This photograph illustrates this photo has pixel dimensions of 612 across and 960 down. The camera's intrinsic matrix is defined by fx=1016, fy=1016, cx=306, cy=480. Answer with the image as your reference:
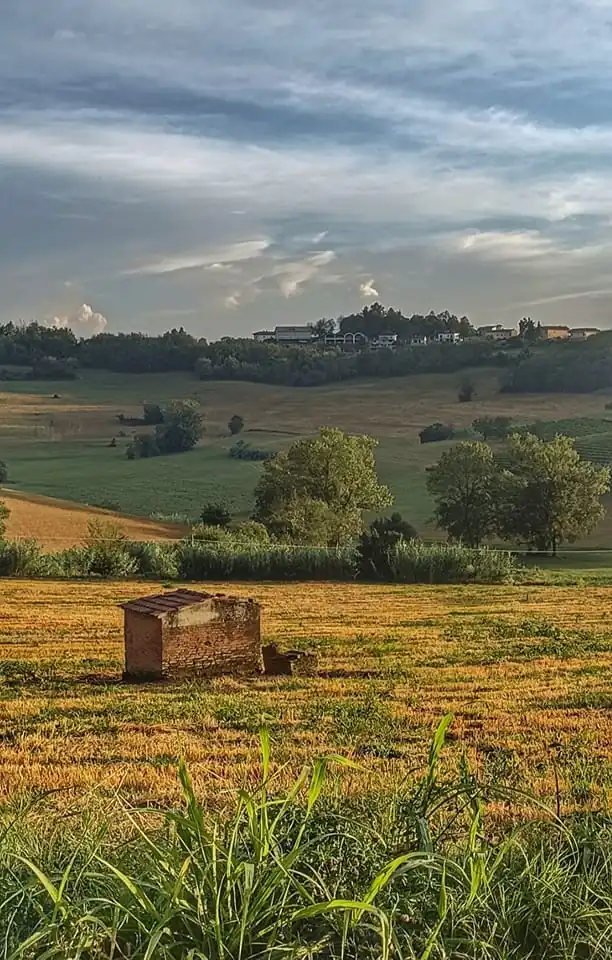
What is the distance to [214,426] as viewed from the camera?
4316 inches

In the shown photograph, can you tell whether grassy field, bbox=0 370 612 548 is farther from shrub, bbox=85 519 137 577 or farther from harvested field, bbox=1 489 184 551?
shrub, bbox=85 519 137 577

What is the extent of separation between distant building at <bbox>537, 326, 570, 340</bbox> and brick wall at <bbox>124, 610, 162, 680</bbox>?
142719 millimetres

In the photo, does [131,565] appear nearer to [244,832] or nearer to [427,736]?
[427,736]

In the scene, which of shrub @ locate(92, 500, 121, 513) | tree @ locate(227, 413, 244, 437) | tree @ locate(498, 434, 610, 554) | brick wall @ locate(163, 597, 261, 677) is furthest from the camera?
tree @ locate(227, 413, 244, 437)

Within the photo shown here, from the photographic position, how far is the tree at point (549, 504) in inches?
2510

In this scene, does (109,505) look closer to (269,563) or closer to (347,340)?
(269,563)

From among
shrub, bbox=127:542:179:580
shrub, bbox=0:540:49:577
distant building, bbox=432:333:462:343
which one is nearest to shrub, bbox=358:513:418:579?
shrub, bbox=127:542:179:580

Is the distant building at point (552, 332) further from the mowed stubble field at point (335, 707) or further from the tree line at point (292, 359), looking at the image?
the mowed stubble field at point (335, 707)

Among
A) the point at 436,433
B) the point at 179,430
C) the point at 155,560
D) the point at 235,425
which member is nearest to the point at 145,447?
the point at 179,430

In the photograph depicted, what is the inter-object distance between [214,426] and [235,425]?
9.32 ft

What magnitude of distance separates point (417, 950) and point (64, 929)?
49.3 inches

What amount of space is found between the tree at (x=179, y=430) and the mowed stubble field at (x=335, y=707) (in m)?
75.4

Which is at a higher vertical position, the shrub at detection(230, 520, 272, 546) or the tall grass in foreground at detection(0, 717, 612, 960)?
the tall grass in foreground at detection(0, 717, 612, 960)

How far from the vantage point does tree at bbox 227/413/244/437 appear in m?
107
